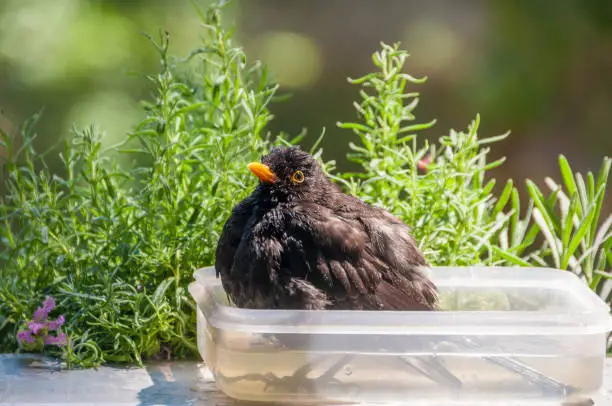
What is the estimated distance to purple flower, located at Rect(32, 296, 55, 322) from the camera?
5.19 ft

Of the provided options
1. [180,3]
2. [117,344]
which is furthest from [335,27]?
[117,344]

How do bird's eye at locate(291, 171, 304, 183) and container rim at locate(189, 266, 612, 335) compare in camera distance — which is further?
bird's eye at locate(291, 171, 304, 183)

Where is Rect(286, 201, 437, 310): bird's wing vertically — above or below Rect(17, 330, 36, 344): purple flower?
above

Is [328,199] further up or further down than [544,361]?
further up

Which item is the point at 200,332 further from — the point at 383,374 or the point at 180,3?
the point at 180,3

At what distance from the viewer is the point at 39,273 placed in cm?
171

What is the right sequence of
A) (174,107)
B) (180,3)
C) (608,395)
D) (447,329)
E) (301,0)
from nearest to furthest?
(447,329) → (608,395) → (174,107) → (180,3) → (301,0)

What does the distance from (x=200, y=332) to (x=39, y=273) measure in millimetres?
380

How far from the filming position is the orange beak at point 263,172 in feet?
4.79

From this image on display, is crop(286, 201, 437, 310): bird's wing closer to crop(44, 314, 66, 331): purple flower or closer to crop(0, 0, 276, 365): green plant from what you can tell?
crop(0, 0, 276, 365): green plant

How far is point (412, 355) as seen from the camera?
1320 mm

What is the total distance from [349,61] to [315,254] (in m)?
2.22

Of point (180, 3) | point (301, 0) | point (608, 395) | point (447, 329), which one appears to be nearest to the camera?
point (447, 329)

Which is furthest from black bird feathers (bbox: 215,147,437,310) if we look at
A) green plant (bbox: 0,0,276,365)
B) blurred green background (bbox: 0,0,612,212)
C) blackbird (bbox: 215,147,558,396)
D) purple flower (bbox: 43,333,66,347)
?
blurred green background (bbox: 0,0,612,212)
